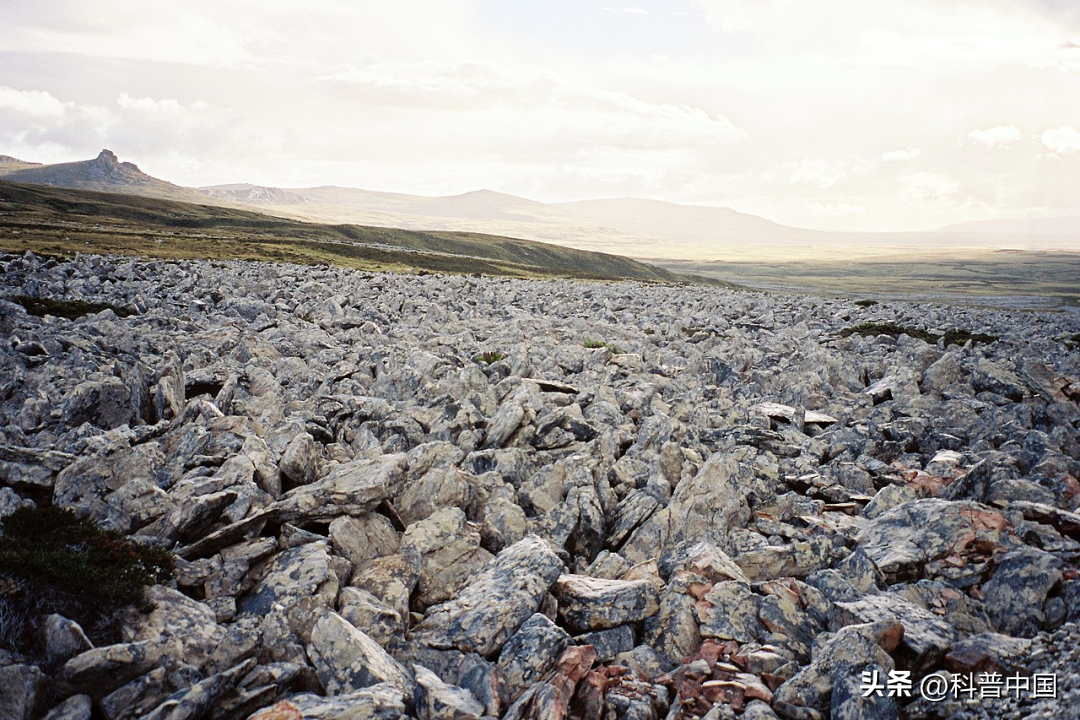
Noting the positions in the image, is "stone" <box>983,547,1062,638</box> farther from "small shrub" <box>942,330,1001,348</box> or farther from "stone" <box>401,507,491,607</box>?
"small shrub" <box>942,330,1001,348</box>

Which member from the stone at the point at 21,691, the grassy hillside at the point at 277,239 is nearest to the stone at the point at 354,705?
the stone at the point at 21,691

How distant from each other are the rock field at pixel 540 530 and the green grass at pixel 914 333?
9843 mm

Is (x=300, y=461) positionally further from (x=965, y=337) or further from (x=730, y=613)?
(x=965, y=337)

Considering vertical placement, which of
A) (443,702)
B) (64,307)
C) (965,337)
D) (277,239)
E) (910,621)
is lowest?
(443,702)

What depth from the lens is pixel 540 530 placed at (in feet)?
31.7

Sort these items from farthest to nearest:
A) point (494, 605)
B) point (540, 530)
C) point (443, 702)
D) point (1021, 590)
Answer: point (540, 530) → point (494, 605) → point (1021, 590) → point (443, 702)

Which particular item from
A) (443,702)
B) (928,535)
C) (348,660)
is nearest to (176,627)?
(348,660)

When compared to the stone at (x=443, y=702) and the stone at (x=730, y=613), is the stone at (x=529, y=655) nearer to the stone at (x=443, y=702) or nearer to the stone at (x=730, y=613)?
the stone at (x=443, y=702)

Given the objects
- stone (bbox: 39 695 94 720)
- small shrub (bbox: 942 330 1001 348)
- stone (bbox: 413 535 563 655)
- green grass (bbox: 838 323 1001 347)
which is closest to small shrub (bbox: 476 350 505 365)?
stone (bbox: 413 535 563 655)

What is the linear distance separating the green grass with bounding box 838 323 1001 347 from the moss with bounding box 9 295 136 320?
3014 cm

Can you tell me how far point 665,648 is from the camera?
7328 mm

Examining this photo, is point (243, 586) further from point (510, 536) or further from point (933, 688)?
point (933, 688)

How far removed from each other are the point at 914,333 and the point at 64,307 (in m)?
35.5

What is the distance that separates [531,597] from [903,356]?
18252 mm
